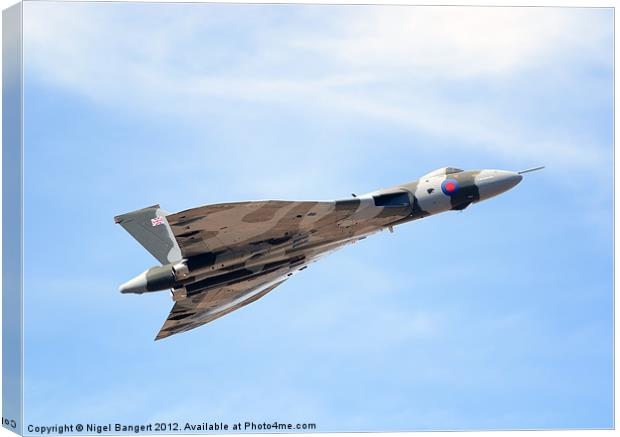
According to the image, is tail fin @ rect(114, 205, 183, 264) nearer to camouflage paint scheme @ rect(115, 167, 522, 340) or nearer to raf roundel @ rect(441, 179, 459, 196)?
camouflage paint scheme @ rect(115, 167, 522, 340)

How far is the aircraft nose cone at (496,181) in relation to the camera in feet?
90.7

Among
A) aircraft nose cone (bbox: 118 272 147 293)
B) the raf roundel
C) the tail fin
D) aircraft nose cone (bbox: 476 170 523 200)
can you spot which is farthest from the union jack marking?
aircraft nose cone (bbox: 476 170 523 200)

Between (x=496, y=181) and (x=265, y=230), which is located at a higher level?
(x=496, y=181)

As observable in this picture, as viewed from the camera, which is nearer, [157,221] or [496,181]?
[496,181]

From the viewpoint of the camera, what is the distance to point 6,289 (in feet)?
72.0

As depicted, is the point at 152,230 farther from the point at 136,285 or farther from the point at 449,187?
the point at 449,187

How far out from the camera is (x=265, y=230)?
2628 cm

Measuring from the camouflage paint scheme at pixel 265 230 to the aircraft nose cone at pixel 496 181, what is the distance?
Result: 0.03 metres

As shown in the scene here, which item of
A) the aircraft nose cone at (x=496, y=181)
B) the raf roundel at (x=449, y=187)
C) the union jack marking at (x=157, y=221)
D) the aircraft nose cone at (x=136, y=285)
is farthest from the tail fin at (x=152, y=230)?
the aircraft nose cone at (x=496, y=181)

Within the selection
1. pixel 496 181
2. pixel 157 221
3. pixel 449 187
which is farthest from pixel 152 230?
pixel 496 181

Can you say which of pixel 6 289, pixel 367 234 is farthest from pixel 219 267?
pixel 6 289

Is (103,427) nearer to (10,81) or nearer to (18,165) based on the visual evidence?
(18,165)

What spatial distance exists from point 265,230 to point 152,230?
3.96 meters

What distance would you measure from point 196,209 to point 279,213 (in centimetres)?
250
